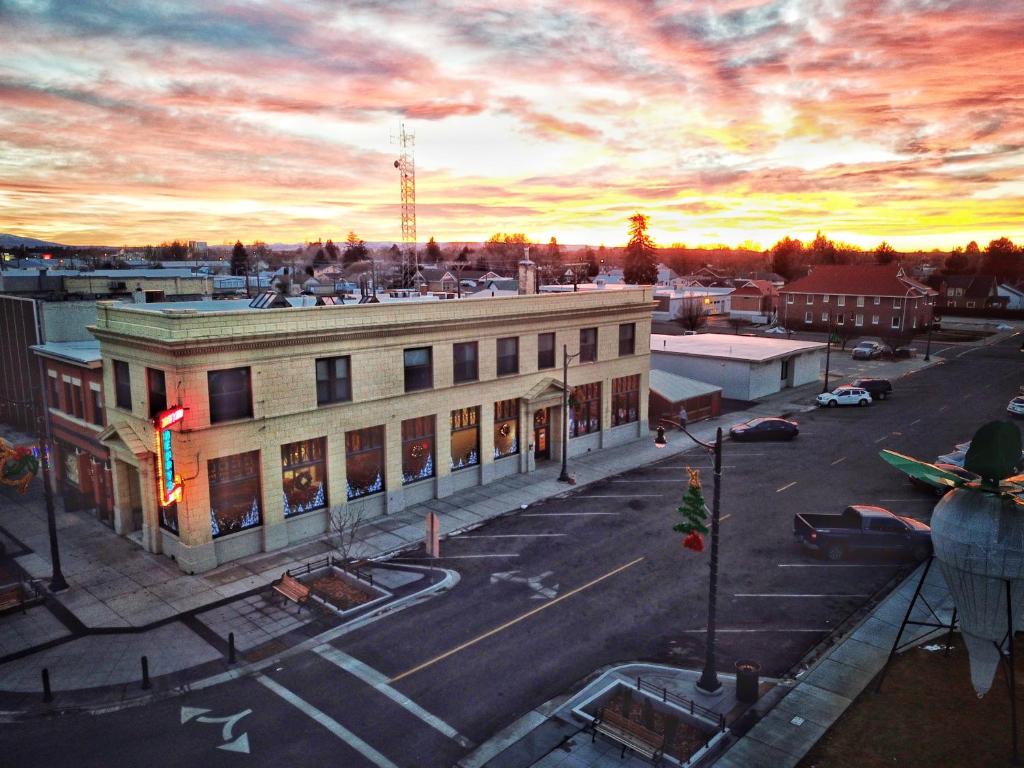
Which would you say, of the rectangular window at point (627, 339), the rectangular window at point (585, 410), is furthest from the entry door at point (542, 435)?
the rectangular window at point (627, 339)

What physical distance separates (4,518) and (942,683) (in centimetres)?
3698

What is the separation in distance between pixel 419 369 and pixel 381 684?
16.3 m

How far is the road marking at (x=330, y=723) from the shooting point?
16.3 m

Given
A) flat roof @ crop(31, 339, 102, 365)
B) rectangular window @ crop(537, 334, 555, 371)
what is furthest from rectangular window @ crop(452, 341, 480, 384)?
flat roof @ crop(31, 339, 102, 365)

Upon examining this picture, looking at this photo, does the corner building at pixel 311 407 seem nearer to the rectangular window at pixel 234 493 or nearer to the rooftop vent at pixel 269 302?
the rectangular window at pixel 234 493

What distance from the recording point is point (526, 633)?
860 inches

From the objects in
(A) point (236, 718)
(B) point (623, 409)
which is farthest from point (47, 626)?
(B) point (623, 409)

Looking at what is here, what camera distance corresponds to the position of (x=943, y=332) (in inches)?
4227

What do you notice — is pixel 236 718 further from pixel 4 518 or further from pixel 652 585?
pixel 4 518

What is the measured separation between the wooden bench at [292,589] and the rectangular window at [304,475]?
4.46m

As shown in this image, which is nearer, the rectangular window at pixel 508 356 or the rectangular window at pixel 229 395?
the rectangular window at pixel 229 395

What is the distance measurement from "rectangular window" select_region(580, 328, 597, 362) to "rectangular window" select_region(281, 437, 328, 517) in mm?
17240

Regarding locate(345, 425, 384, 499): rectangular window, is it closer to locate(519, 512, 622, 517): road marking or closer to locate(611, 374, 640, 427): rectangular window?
locate(519, 512, 622, 517): road marking

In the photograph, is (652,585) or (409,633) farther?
(652,585)
